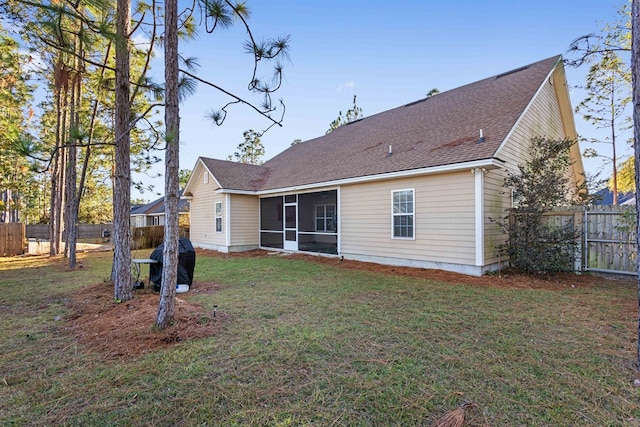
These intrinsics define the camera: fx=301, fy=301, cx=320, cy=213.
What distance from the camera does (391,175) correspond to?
8633mm

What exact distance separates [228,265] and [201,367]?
22.8ft

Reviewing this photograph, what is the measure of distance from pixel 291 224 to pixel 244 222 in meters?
2.12

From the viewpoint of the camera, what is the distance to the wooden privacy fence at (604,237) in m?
6.71

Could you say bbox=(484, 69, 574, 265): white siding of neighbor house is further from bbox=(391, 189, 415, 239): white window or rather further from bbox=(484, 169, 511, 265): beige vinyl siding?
bbox=(391, 189, 415, 239): white window

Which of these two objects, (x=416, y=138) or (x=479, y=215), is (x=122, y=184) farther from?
(x=416, y=138)

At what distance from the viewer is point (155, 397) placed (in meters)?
2.41

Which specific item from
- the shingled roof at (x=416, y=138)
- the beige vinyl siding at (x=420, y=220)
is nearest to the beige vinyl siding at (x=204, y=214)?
the shingled roof at (x=416, y=138)

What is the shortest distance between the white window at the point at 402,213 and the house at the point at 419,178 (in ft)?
0.10

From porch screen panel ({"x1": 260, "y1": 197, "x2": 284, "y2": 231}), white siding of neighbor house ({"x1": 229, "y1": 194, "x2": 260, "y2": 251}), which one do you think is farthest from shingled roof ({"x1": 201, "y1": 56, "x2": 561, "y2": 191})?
porch screen panel ({"x1": 260, "y1": 197, "x2": 284, "y2": 231})

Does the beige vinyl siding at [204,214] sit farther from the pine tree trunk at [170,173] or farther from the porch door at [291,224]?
the pine tree trunk at [170,173]

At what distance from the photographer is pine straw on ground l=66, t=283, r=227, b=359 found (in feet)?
11.1

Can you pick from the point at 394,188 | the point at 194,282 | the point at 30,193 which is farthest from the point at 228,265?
the point at 30,193

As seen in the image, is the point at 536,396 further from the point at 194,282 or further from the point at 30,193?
the point at 30,193

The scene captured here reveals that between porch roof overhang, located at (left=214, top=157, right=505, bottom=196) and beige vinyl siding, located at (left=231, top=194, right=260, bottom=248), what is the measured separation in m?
0.55
